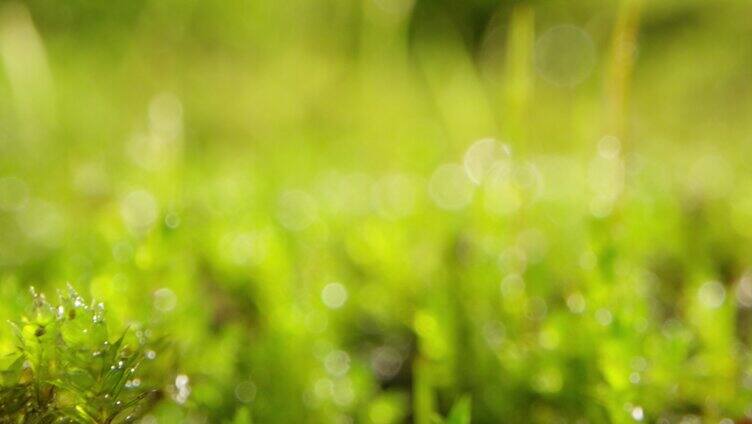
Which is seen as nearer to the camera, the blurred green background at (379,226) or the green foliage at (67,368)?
the green foliage at (67,368)

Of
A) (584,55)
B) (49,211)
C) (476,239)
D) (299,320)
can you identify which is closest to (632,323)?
→ (299,320)

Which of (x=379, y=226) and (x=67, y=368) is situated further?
(x=379, y=226)

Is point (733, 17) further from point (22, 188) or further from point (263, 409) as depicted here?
point (263, 409)

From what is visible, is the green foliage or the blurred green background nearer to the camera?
the green foliage
